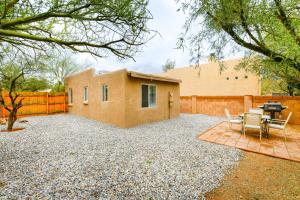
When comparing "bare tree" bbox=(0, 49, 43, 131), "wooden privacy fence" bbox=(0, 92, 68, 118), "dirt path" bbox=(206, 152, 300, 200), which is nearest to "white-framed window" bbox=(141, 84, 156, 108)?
"bare tree" bbox=(0, 49, 43, 131)

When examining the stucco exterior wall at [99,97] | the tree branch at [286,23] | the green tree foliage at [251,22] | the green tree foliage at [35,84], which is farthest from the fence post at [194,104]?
the green tree foliage at [35,84]

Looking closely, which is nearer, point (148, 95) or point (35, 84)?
point (148, 95)

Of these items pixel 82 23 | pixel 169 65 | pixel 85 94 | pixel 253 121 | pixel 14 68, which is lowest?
pixel 253 121

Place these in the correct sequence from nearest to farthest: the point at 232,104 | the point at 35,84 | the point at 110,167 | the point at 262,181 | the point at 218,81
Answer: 1. the point at 262,181
2. the point at 110,167
3. the point at 232,104
4. the point at 35,84
5. the point at 218,81

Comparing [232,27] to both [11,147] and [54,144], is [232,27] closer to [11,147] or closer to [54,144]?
[54,144]

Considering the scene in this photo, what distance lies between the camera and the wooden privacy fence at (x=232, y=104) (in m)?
8.94

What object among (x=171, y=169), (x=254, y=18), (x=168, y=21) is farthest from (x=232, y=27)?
(x=171, y=169)

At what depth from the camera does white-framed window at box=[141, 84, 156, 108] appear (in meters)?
8.61

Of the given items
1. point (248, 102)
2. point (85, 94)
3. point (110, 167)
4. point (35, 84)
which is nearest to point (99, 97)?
point (85, 94)

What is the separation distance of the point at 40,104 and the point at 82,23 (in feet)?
37.3

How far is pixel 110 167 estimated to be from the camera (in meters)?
3.47

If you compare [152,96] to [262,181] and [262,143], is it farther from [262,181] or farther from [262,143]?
[262,181]

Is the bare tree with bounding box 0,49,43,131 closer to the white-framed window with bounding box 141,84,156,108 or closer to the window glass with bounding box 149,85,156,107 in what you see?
the white-framed window with bounding box 141,84,156,108

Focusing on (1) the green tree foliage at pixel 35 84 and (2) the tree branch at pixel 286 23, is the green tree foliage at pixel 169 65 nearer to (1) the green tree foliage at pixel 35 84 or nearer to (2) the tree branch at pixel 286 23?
(1) the green tree foliage at pixel 35 84
